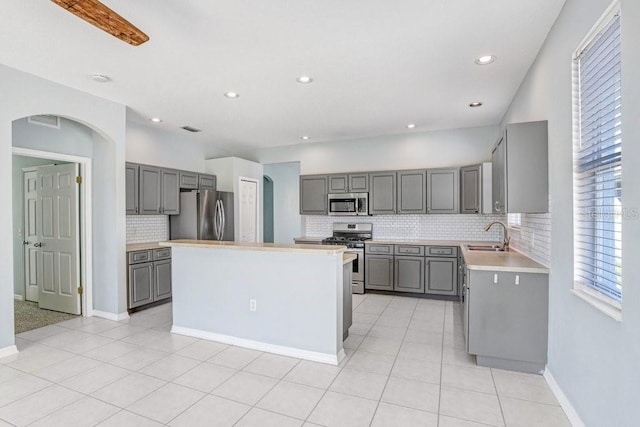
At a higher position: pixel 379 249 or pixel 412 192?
pixel 412 192

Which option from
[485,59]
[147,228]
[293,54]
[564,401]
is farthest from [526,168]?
[147,228]

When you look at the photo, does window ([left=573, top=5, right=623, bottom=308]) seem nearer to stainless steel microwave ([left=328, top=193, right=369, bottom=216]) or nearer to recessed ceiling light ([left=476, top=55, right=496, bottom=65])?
recessed ceiling light ([left=476, top=55, right=496, bottom=65])

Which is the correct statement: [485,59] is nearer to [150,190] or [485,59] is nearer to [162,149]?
[150,190]

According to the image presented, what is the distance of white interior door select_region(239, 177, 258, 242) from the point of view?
650 cm

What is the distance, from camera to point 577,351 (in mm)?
2041

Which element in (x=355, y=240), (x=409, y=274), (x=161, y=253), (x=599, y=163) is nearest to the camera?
(x=599, y=163)

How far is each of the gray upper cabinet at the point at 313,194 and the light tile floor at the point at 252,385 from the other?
2917 mm

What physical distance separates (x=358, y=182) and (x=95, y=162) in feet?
12.9

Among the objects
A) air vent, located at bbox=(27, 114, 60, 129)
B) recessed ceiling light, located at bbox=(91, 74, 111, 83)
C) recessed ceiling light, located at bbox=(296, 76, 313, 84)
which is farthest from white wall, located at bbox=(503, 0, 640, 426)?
air vent, located at bbox=(27, 114, 60, 129)

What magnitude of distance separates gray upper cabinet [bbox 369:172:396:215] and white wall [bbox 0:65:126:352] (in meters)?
3.77

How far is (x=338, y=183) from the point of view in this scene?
19.7ft

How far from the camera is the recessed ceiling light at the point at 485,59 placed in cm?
296

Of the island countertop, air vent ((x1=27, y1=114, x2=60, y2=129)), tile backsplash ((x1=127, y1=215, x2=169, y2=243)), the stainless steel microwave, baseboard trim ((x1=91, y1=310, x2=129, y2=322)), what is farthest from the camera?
the stainless steel microwave

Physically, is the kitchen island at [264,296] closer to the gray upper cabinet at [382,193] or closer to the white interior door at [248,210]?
the gray upper cabinet at [382,193]
